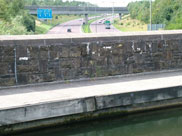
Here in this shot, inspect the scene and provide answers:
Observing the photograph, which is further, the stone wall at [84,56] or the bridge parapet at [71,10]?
the bridge parapet at [71,10]

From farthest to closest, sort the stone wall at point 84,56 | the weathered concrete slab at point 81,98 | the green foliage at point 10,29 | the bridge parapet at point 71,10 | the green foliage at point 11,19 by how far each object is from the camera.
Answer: the bridge parapet at point 71,10
the green foliage at point 11,19
the green foliage at point 10,29
the stone wall at point 84,56
the weathered concrete slab at point 81,98

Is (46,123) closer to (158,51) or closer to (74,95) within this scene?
(74,95)

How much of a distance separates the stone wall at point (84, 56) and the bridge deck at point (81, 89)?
29cm

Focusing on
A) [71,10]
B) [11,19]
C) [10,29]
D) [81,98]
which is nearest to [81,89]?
[81,98]

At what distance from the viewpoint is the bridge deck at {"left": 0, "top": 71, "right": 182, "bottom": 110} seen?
19.3ft

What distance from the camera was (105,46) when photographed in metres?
7.87

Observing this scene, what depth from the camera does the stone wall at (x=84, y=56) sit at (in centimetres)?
695

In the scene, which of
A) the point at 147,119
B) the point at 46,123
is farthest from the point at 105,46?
the point at 46,123

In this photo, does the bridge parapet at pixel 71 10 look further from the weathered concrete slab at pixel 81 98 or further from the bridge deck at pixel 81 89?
the weathered concrete slab at pixel 81 98

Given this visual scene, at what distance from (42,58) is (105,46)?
1824 mm

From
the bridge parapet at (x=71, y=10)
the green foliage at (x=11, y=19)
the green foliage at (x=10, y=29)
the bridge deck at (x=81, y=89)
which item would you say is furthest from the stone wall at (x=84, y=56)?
the bridge parapet at (x=71, y=10)

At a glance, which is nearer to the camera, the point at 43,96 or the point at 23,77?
the point at 43,96

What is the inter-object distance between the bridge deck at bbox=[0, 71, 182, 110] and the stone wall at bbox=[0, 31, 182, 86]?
0.96ft

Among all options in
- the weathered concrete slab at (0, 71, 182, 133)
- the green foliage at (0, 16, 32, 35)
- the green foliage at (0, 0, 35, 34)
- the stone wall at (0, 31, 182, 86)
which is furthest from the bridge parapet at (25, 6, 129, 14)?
the weathered concrete slab at (0, 71, 182, 133)
